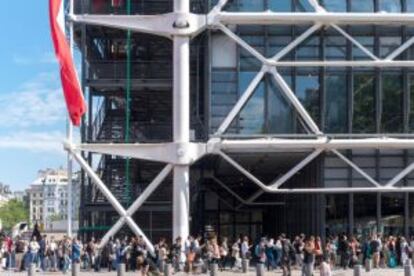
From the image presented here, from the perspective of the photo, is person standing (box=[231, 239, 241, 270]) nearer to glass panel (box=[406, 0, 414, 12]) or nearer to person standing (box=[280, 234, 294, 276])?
person standing (box=[280, 234, 294, 276])

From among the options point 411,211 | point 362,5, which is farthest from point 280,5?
point 411,211

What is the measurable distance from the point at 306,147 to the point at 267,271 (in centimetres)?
585

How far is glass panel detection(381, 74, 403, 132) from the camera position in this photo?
3834cm

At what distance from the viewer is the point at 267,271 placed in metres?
34.7

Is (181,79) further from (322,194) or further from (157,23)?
(322,194)

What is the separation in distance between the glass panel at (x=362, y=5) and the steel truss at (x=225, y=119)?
0.74 metres

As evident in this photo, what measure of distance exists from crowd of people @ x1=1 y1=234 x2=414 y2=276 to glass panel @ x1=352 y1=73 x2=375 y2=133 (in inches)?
194

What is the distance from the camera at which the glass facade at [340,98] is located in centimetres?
3781

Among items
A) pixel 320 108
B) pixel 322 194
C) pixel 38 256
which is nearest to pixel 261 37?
pixel 320 108

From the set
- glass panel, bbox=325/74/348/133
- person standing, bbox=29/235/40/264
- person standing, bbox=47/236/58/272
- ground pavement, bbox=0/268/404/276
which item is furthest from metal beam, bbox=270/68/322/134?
person standing, bbox=29/235/40/264

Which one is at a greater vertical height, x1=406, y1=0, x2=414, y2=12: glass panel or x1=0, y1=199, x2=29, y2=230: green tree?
x1=406, y1=0, x2=414, y2=12: glass panel

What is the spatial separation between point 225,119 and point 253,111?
1408 mm

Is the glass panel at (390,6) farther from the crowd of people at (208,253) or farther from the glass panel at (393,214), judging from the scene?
the crowd of people at (208,253)

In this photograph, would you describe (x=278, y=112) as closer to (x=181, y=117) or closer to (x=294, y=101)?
(x=294, y=101)
